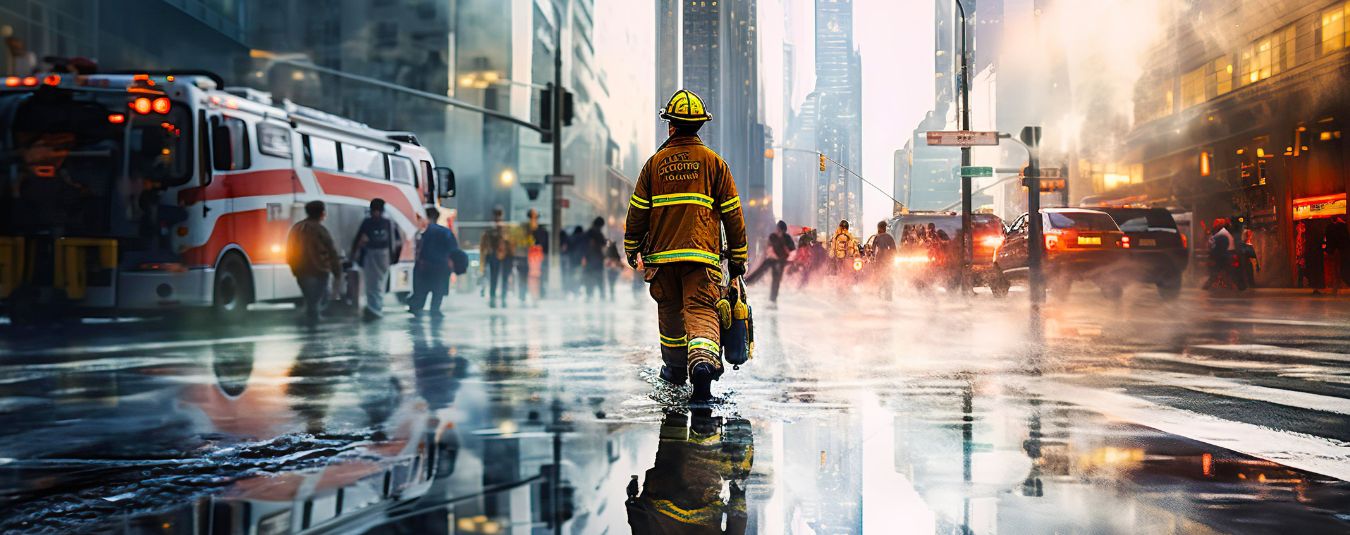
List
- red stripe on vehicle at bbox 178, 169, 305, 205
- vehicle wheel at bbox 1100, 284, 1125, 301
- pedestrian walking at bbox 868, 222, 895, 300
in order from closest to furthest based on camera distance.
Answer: red stripe on vehicle at bbox 178, 169, 305, 205 → vehicle wheel at bbox 1100, 284, 1125, 301 → pedestrian walking at bbox 868, 222, 895, 300

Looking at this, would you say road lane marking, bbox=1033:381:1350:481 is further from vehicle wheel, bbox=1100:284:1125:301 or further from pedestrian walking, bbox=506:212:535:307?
pedestrian walking, bbox=506:212:535:307

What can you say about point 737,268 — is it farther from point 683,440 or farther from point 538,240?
point 538,240

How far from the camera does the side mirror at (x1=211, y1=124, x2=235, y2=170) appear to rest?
16.0 m

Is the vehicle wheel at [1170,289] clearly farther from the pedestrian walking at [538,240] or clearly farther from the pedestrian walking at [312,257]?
the pedestrian walking at [312,257]

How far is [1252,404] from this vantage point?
679 cm

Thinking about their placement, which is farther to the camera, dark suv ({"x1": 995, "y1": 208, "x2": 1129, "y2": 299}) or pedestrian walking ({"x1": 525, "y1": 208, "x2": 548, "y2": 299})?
pedestrian walking ({"x1": 525, "y1": 208, "x2": 548, "y2": 299})

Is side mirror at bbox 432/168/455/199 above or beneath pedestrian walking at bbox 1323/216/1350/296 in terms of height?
above

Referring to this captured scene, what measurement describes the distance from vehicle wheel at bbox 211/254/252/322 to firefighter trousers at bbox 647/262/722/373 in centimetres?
1048

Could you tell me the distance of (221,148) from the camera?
16047mm

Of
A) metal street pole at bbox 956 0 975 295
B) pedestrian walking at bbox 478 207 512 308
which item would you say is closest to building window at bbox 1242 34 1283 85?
metal street pole at bbox 956 0 975 295

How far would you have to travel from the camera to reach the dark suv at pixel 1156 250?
20.7 metres

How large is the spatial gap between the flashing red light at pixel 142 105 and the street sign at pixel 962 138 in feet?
54.8

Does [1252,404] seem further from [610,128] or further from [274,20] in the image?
[610,128]

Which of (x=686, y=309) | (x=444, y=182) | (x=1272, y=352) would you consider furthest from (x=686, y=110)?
(x=444, y=182)
